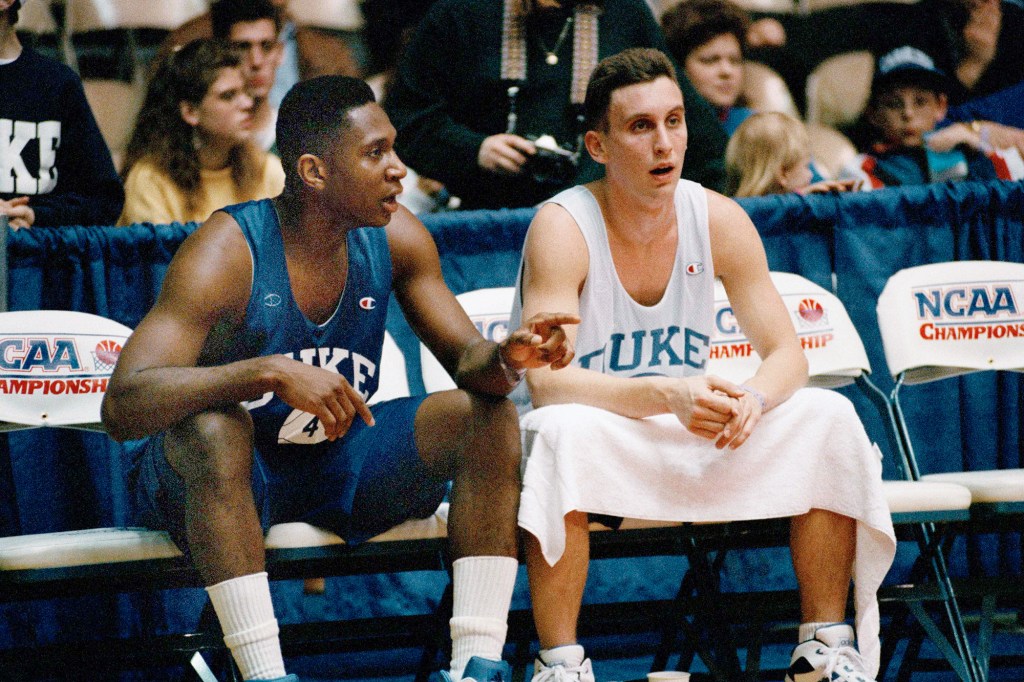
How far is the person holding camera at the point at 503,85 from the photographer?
3.84m

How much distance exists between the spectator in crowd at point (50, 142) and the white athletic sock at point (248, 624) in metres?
1.76

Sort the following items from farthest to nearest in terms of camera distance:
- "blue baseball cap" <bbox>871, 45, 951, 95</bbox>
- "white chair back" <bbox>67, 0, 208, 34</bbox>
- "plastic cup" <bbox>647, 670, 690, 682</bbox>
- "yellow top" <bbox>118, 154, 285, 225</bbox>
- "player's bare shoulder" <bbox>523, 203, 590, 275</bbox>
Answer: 1. "blue baseball cap" <bbox>871, 45, 951, 95</bbox>
2. "white chair back" <bbox>67, 0, 208, 34</bbox>
3. "yellow top" <bbox>118, 154, 285, 225</bbox>
4. "player's bare shoulder" <bbox>523, 203, 590, 275</bbox>
5. "plastic cup" <bbox>647, 670, 690, 682</bbox>

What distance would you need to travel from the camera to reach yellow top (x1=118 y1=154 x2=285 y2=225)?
399 cm

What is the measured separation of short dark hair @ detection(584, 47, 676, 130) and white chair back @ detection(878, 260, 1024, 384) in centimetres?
112

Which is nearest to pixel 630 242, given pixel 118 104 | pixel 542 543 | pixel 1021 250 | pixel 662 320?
pixel 662 320

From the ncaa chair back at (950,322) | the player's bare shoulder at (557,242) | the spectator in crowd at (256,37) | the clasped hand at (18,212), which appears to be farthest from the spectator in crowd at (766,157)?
the clasped hand at (18,212)

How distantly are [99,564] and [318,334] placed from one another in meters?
0.65

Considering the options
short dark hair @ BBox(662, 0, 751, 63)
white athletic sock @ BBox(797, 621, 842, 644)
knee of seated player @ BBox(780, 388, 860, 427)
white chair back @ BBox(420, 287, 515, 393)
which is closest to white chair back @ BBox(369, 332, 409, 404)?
white chair back @ BBox(420, 287, 515, 393)

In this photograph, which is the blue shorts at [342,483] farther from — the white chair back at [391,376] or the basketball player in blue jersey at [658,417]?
the white chair back at [391,376]

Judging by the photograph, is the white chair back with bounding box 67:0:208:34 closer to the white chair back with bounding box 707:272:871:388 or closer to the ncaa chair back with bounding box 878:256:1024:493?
the white chair back with bounding box 707:272:871:388

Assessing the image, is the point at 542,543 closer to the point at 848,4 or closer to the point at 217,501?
the point at 217,501

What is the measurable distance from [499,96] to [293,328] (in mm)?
1560

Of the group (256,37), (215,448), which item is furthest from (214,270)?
(256,37)

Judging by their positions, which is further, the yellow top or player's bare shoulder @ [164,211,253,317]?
the yellow top
